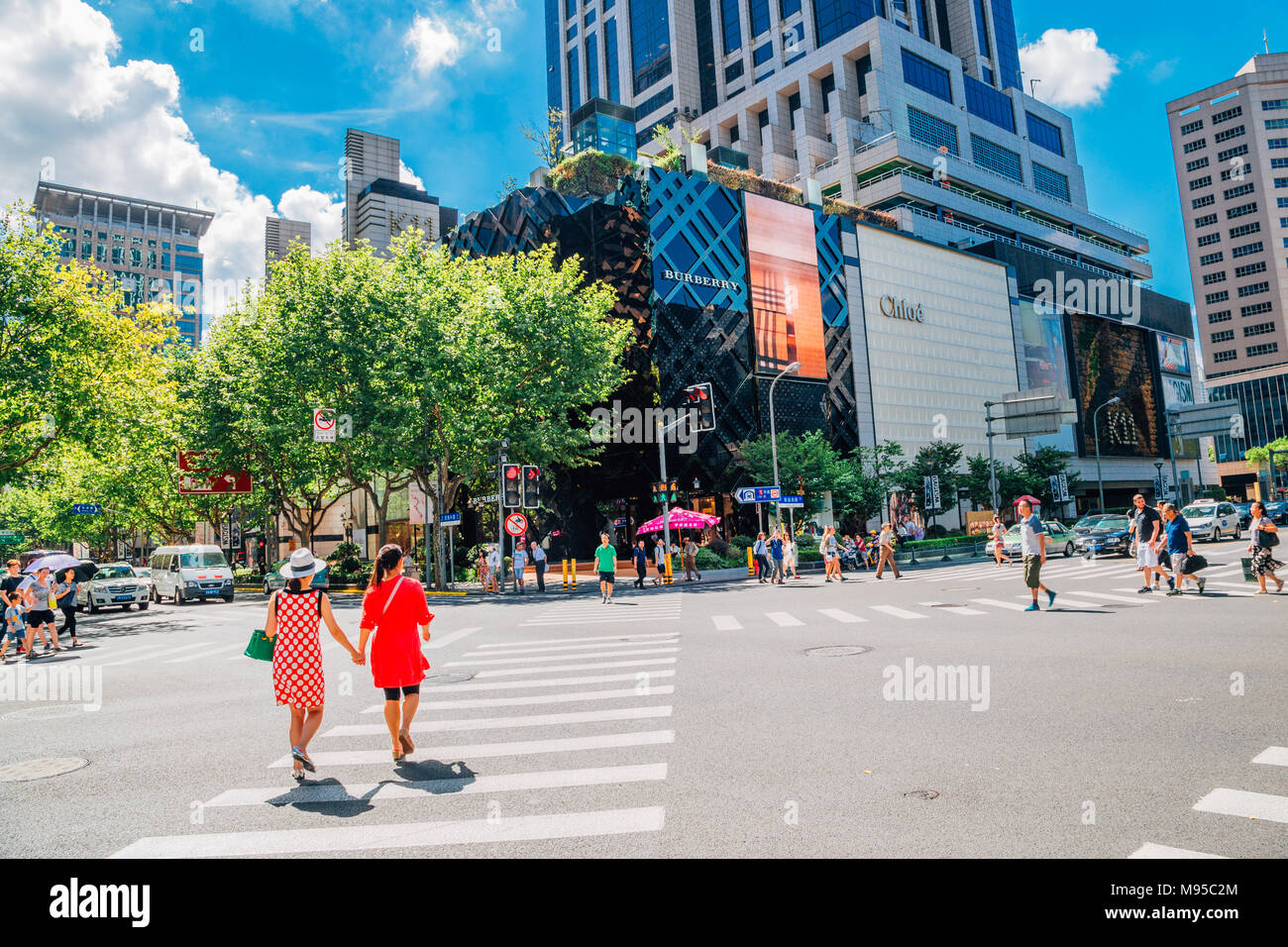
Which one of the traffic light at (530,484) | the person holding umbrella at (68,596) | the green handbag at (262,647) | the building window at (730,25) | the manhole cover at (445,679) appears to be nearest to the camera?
the green handbag at (262,647)

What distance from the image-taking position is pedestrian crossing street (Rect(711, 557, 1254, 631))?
15.2 metres

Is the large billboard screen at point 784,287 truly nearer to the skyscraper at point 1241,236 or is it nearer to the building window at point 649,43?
the building window at point 649,43

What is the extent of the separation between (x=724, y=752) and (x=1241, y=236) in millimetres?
145771

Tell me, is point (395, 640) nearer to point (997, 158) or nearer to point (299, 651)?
point (299, 651)

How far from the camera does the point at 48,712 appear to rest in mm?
9414

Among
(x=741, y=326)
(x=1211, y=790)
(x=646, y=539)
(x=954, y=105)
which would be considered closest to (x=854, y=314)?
(x=741, y=326)

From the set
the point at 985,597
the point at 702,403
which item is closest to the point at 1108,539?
the point at 985,597

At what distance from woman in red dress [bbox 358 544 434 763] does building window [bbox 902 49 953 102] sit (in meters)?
91.3

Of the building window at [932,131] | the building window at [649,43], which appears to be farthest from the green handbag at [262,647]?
the building window at [649,43]

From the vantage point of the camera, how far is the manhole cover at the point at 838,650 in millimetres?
10867

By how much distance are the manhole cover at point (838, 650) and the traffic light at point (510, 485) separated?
1669 cm

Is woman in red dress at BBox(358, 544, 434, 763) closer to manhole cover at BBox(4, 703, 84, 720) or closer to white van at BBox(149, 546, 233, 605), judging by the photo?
manhole cover at BBox(4, 703, 84, 720)

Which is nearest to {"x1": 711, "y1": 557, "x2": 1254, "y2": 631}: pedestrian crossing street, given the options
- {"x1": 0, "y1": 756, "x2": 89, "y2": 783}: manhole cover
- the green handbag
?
the green handbag

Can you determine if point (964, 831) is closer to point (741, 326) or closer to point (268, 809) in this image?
point (268, 809)
